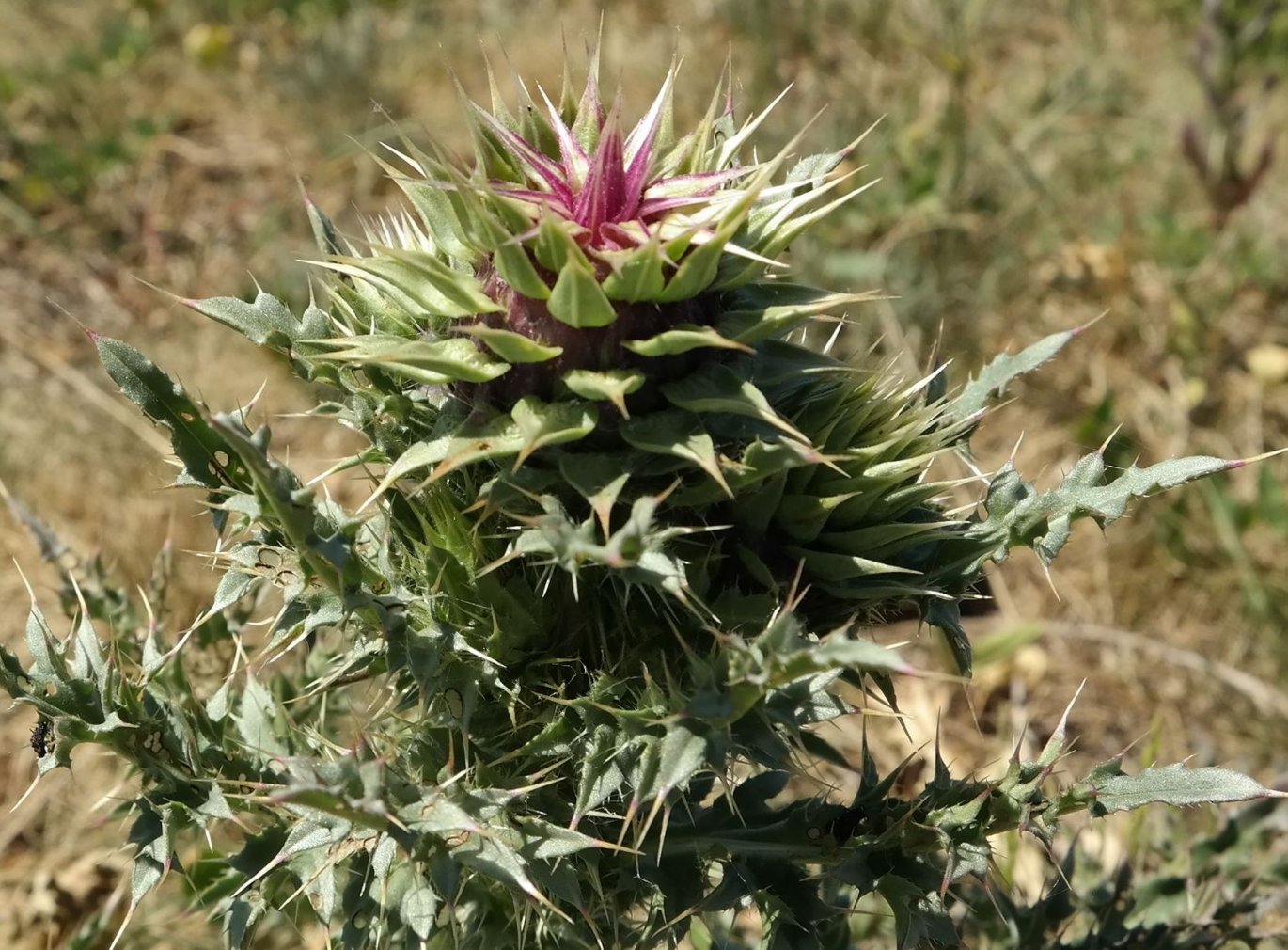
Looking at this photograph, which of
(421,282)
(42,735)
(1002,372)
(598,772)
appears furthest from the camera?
(1002,372)

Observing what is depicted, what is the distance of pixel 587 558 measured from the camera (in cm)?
172

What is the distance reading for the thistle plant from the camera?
5.52 feet

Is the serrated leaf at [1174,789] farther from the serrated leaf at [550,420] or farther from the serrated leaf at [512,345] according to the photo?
the serrated leaf at [512,345]

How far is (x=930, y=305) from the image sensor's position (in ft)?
18.7

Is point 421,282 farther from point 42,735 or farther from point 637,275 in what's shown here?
point 42,735

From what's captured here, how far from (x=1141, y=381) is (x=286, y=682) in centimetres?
440

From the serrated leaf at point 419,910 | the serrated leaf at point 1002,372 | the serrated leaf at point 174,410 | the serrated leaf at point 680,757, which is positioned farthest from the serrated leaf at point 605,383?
the serrated leaf at point 419,910

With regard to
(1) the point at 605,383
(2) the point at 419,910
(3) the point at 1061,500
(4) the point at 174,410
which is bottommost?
(2) the point at 419,910

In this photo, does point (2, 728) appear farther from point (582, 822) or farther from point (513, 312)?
point (513, 312)

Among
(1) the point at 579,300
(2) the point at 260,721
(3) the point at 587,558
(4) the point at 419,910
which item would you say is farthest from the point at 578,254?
(2) the point at 260,721

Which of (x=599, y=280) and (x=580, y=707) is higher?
(x=599, y=280)

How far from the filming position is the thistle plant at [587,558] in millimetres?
1684

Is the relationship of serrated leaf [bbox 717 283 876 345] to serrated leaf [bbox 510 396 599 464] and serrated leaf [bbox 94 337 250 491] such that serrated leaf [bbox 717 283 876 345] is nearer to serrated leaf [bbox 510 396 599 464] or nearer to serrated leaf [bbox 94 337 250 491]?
serrated leaf [bbox 510 396 599 464]

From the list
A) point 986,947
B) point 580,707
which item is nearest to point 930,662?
point 986,947
